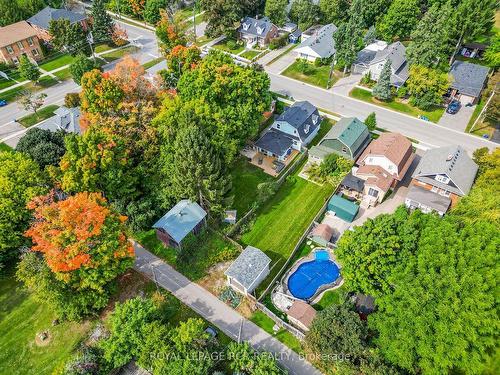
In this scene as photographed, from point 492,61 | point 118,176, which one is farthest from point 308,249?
point 492,61

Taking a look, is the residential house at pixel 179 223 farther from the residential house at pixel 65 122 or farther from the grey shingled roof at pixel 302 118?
the residential house at pixel 65 122

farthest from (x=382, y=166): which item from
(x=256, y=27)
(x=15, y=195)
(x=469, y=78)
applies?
(x=256, y=27)

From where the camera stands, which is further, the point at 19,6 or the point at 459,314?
the point at 19,6

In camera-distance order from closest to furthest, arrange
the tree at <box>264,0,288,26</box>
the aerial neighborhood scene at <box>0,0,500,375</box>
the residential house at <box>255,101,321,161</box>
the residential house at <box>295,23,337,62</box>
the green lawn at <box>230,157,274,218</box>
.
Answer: the aerial neighborhood scene at <box>0,0,500,375</box> < the green lawn at <box>230,157,274,218</box> < the residential house at <box>255,101,321,161</box> < the residential house at <box>295,23,337,62</box> < the tree at <box>264,0,288,26</box>

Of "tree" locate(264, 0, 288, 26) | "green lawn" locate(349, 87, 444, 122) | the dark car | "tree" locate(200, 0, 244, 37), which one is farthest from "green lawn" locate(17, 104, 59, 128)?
the dark car

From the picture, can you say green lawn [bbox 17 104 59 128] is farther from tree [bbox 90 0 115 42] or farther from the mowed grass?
the mowed grass

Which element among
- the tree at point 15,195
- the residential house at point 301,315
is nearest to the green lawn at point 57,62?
the tree at point 15,195

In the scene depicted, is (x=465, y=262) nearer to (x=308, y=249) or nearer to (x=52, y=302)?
(x=308, y=249)
